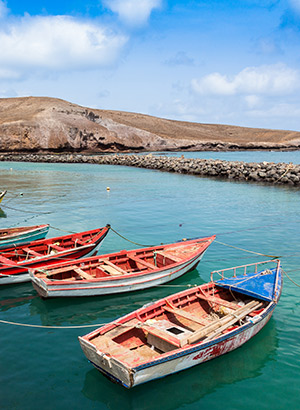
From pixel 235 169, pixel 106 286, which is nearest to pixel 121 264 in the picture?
pixel 106 286

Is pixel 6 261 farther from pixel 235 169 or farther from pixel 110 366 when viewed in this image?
pixel 235 169

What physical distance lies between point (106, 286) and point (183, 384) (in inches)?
172

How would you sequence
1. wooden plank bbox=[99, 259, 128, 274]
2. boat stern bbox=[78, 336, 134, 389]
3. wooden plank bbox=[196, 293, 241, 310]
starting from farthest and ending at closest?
wooden plank bbox=[99, 259, 128, 274], wooden plank bbox=[196, 293, 241, 310], boat stern bbox=[78, 336, 134, 389]

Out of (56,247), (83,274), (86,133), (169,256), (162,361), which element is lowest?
(162,361)

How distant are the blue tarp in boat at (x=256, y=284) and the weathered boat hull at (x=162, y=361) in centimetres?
137

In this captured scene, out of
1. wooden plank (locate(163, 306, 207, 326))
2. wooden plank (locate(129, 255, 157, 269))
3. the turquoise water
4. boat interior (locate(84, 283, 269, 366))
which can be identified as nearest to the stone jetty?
the turquoise water

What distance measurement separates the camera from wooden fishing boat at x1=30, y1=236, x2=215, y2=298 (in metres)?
10.9

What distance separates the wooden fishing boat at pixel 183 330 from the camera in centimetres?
718

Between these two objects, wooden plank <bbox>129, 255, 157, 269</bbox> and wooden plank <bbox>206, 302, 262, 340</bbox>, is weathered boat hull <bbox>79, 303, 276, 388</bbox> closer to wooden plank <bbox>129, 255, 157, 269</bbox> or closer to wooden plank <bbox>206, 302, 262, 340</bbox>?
wooden plank <bbox>206, 302, 262, 340</bbox>

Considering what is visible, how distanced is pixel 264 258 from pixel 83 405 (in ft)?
34.8

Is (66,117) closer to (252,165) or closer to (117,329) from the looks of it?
(252,165)

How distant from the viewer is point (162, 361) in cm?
713

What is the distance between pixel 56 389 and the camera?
295 inches

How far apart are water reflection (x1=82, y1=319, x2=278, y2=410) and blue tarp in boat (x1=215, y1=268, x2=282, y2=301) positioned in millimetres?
1501
